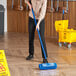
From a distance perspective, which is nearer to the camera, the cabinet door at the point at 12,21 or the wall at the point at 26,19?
the wall at the point at 26,19

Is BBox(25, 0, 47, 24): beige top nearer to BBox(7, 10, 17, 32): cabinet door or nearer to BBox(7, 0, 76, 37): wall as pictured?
BBox(7, 0, 76, 37): wall

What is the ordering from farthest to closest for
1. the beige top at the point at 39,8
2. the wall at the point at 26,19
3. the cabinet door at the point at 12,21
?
the cabinet door at the point at 12,21
the wall at the point at 26,19
the beige top at the point at 39,8

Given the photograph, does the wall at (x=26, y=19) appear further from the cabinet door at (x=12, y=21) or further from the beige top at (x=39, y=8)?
the beige top at (x=39, y=8)

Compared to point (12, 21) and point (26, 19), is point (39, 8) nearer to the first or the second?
point (26, 19)

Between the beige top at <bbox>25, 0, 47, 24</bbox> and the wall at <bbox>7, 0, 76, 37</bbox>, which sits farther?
the wall at <bbox>7, 0, 76, 37</bbox>

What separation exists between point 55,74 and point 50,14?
4384 millimetres

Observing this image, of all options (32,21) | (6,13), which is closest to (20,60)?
(32,21)

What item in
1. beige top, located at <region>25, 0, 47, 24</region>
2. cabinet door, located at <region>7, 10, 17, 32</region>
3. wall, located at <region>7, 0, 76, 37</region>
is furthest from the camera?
cabinet door, located at <region>7, 10, 17, 32</region>

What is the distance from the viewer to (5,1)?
291 inches

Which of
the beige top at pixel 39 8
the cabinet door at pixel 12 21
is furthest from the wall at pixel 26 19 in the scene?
the beige top at pixel 39 8

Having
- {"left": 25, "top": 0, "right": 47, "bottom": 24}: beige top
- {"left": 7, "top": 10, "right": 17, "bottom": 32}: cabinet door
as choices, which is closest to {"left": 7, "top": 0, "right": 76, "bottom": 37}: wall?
{"left": 7, "top": 10, "right": 17, "bottom": 32}: cabinet door

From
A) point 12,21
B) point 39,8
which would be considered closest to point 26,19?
point 12,21

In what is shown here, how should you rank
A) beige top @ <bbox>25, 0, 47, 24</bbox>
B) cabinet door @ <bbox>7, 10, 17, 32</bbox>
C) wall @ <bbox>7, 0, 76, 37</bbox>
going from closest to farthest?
beige top @ <bbox>25, 0, 47, 24</bbox> < wall @ <bbox>7, 0, 76, 37</bbox> < cabinet door @ <bbox>7, 10, 17, 32</bbox>

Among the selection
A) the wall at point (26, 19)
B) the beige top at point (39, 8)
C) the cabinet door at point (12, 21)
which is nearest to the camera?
the beige top at point (39, 8)
